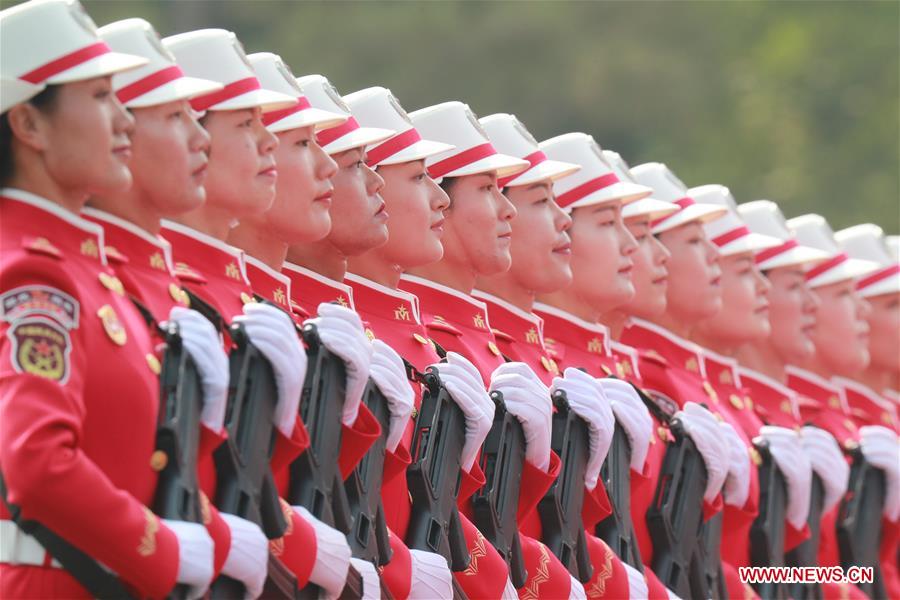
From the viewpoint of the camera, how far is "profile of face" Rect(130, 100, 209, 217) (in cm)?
579

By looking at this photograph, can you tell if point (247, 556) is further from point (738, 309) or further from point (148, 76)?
point (738, 309)

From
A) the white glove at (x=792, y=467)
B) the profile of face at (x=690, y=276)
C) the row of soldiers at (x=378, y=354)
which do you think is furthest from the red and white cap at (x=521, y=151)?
the white glove at (x=792, y=467)

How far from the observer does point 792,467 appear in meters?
8.86

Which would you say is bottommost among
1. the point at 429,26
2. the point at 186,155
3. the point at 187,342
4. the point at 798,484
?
the point at 798,484

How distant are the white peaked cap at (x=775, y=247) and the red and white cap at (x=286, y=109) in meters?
3.54

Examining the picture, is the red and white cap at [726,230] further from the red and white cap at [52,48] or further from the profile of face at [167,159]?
the red and white cap at [52,48]


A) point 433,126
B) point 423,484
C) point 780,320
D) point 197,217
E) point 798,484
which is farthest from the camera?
point 780,320

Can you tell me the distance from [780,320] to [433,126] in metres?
2.76

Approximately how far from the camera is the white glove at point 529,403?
23.6ft

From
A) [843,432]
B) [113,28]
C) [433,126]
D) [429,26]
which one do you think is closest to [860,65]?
[429,26]

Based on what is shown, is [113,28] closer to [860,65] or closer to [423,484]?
[423,484]

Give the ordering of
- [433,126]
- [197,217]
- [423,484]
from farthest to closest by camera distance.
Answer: [433,126]
[423,484]
[197,217]

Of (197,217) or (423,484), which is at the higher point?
(197,217)

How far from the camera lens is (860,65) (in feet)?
96.1
